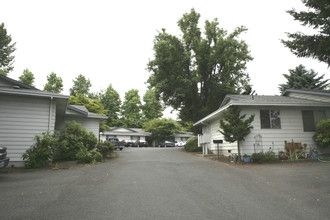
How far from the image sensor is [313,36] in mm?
11516

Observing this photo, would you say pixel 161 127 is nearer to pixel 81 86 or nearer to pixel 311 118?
pixel 81 86

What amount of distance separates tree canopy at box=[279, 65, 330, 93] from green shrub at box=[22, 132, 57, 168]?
1113 inches

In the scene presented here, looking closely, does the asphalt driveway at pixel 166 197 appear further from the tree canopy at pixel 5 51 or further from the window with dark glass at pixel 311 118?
the tree canopy at pixel 5 51

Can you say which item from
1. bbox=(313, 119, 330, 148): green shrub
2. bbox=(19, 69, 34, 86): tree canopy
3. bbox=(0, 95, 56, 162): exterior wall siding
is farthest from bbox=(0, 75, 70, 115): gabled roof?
bbox=(19, 69, 34, 86): tree canopy

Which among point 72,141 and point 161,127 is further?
point 161,127

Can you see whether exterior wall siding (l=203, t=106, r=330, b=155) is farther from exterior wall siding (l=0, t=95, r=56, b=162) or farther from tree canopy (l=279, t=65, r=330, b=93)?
tree canopy (l=279, t=65, r=330, b=93)

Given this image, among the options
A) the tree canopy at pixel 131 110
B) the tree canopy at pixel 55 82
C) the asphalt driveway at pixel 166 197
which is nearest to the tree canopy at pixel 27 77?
the tree canopy at pixel 55 82

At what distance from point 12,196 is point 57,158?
26.3 feet

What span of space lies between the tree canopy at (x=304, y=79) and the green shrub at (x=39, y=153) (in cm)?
2828

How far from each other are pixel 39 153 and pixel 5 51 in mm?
31864

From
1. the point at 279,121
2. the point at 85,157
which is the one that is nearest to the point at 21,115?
the point at 85,157

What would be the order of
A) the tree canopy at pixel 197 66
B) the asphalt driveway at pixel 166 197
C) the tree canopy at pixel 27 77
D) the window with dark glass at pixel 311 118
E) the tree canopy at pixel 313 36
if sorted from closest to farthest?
1. the asphalt driveway at pixel 166 197
2. the tree canopy at pixel 313 36
3. the window with dark glass at pixel 311 118
4. the tree canopy at pixel 197 66
5. the tree canopy at pixel 27 77

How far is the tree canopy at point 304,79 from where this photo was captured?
2558cm

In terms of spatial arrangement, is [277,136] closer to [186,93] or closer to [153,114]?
[186,93]
